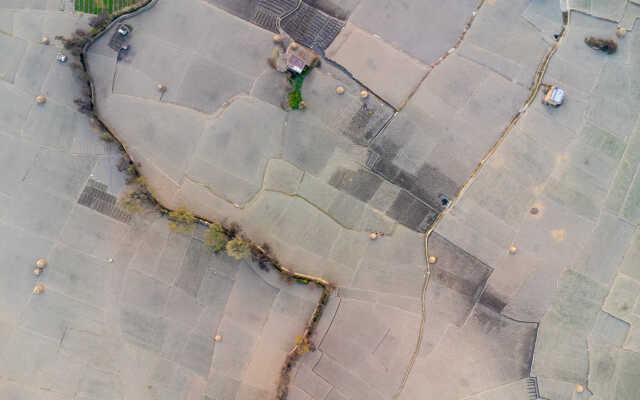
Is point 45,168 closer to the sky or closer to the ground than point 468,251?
closer to the ground

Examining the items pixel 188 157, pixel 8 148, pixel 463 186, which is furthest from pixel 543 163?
pixel 8 148

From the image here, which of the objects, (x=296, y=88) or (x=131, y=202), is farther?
(x=296, y=88)

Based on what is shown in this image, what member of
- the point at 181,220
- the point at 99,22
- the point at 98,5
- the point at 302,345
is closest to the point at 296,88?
the point at 181,220

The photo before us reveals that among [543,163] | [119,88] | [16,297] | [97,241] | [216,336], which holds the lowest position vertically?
[16,297]

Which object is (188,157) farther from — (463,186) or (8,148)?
(463,186)

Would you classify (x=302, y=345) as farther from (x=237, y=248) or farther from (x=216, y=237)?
(x=216, y=237)
